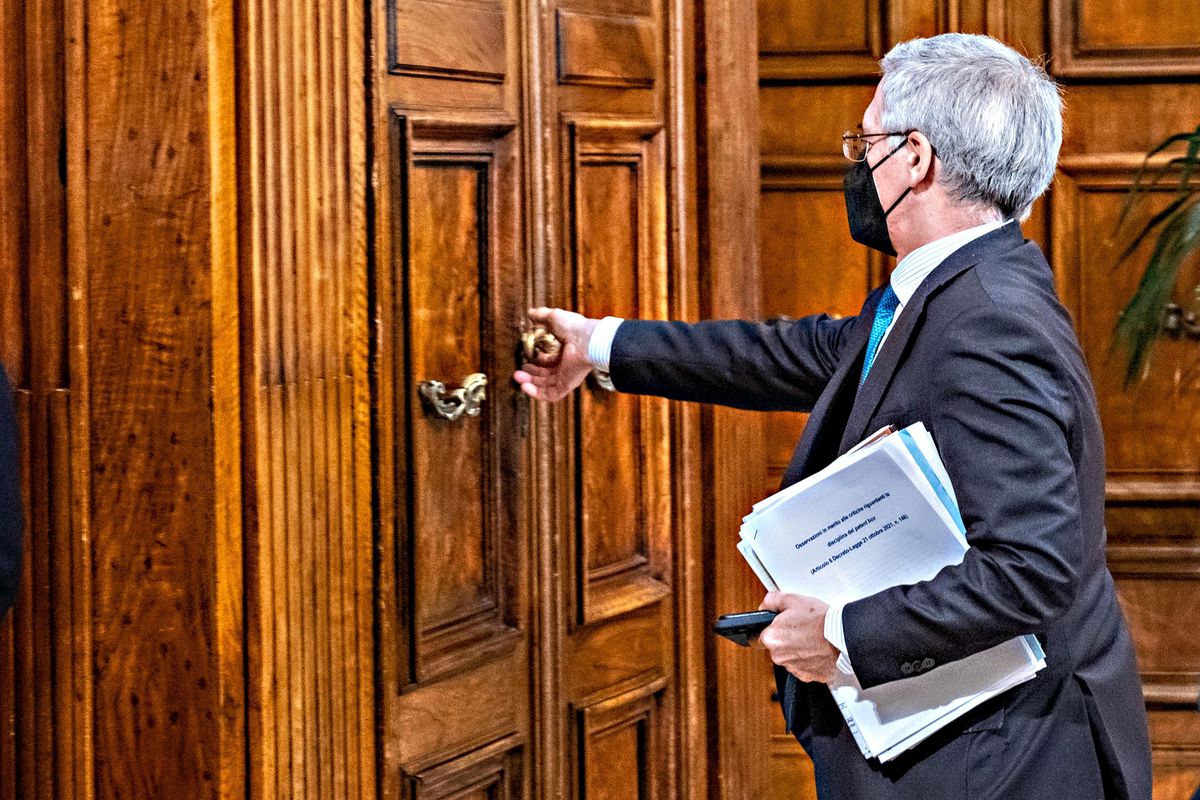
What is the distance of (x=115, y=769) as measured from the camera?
2027mm

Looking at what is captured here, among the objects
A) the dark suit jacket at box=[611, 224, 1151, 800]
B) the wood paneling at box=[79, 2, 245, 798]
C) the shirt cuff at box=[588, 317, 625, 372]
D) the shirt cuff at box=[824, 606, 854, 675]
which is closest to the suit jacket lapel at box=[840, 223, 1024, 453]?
the dark suit jacket at box=[611, 224, 1151, 800]

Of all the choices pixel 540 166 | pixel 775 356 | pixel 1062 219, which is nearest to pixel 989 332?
pixel 775 356

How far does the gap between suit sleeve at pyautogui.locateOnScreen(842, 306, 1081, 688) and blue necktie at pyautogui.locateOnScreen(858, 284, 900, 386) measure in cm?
22

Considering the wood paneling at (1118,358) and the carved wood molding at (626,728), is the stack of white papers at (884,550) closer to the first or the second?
the carved wood molding at (626,728)

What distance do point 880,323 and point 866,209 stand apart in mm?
176

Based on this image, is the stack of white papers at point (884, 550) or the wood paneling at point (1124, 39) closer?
the stack of white papers at point (884, 550)

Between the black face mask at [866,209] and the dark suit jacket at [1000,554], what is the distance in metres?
0.08

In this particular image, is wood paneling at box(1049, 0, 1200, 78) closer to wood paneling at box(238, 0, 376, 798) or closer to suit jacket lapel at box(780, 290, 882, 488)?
suit jacket lapel at box(780, 290, 882, 488)

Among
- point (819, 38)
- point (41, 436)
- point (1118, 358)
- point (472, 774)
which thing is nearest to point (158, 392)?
point (41, 436)

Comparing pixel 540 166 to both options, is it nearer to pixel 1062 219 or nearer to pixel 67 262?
pixel 67 262

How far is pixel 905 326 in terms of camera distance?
6.31 feet

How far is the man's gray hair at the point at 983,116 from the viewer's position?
1943 mm

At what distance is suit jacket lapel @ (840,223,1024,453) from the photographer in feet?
6.29

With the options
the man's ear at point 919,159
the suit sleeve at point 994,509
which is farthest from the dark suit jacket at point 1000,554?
the man's ear at point 919,159
